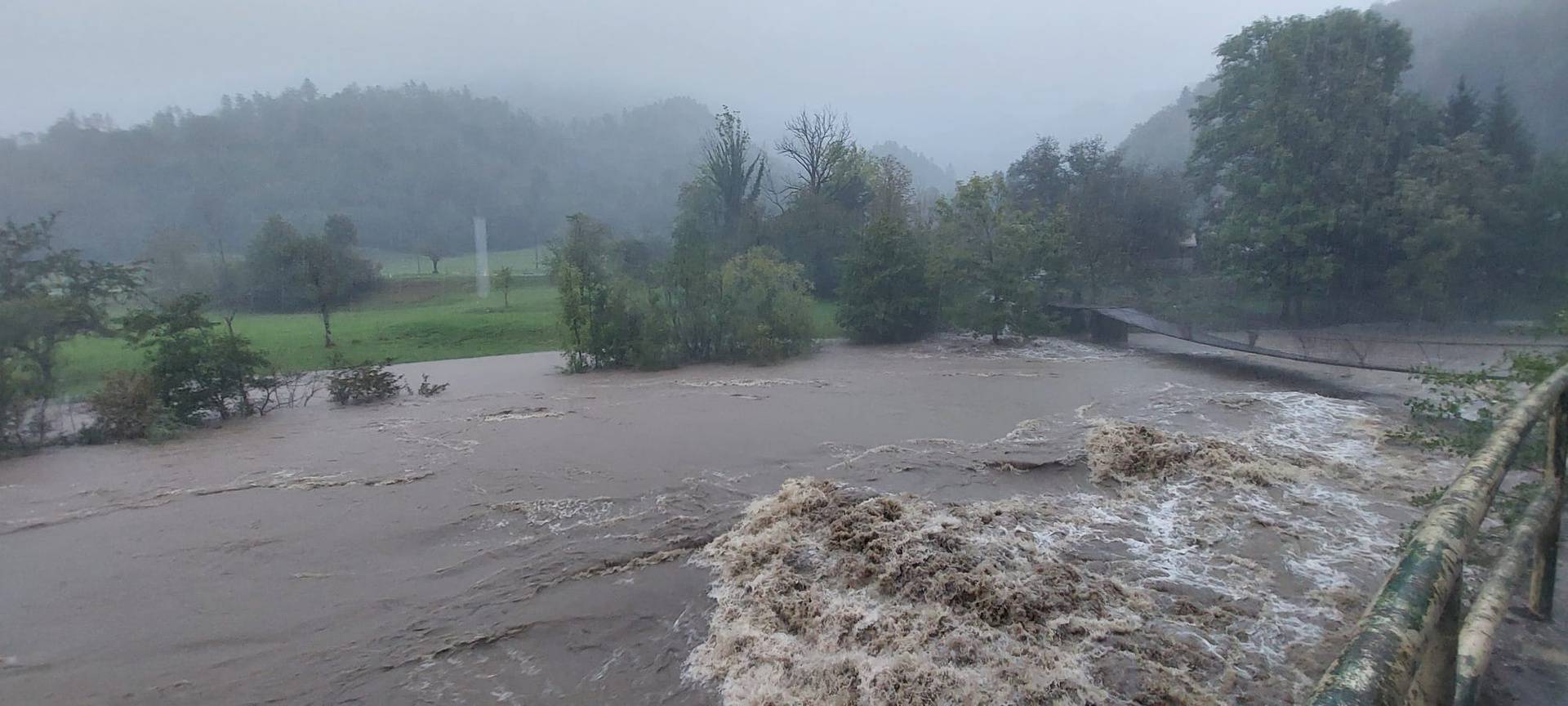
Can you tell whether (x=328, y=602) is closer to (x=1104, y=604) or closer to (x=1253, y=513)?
(x=1104, y=604)

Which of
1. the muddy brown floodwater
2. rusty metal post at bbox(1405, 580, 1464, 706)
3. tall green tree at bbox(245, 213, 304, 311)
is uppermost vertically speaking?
tall green tree at bbox(245, 213, 304, 311)

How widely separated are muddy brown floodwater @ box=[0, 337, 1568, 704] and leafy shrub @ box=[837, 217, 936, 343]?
31.2 feet

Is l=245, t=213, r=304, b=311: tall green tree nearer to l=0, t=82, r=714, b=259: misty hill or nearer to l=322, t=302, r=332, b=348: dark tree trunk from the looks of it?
l=322, t=302, r=332, b=348: dark tree trunk

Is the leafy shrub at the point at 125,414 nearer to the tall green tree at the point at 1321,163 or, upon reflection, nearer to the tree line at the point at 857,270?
the tree line at the point at 857,270

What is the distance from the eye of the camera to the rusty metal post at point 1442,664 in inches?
52.9

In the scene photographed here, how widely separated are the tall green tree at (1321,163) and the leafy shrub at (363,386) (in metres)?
22.0

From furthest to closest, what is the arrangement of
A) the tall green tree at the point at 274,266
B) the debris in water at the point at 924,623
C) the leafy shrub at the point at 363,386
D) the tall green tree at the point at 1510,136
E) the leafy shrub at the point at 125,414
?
the tall green tree at the point at 274,266, the tall green tree at the point at 1510,136, the leafy shrub at the point at 363,386, the leafy shrub at the point at 125,414, the debris in water at the point at 924,623

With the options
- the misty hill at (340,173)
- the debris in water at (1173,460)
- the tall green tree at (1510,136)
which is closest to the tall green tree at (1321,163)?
the tall green tree at (1510,136)

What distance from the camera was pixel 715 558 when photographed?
21.8 feet

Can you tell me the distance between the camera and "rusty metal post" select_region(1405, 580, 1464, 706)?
4.41ft

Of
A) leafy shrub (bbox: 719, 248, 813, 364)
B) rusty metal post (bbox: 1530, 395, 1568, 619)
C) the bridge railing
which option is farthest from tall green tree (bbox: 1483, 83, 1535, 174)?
the bridge railing

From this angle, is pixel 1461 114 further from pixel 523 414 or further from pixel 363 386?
pixel 363 386

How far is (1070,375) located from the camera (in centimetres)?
1623

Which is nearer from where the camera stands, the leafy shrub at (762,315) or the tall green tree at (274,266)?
the leafy shrub at (762,315)
